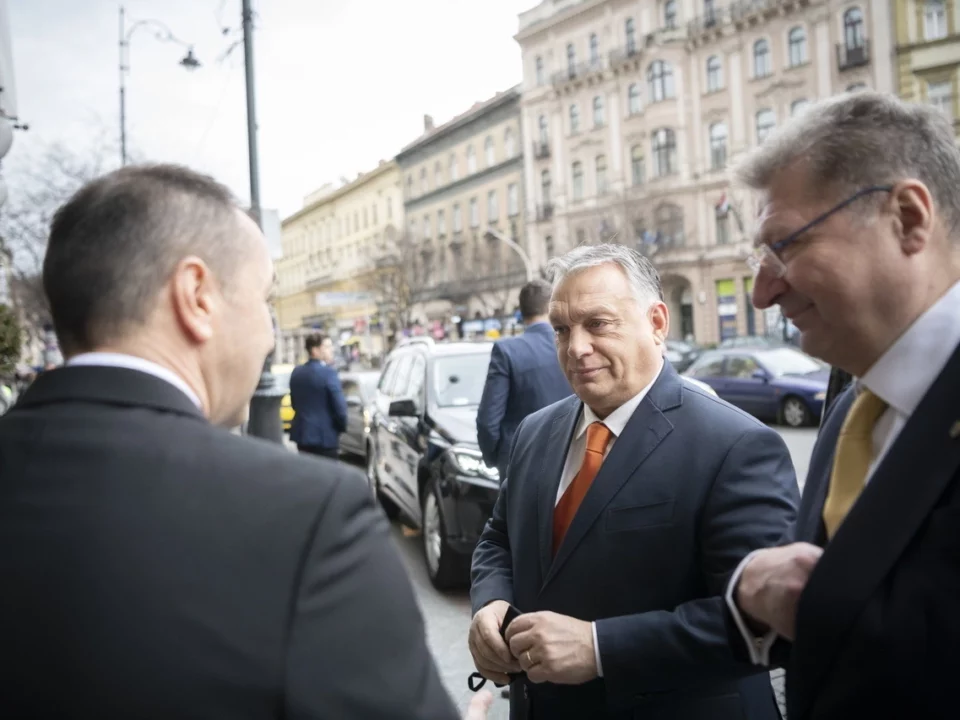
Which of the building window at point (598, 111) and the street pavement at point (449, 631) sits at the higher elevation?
the building window at point (598, 111)

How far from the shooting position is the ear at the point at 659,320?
2.55 m

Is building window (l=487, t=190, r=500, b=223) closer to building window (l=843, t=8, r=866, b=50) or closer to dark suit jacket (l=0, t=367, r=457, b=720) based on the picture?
building window (l=843, t=8, r=866, b=50)

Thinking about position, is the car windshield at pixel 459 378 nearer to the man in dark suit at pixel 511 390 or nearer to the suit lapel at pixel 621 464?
the man in dark suit at pixel 511 390

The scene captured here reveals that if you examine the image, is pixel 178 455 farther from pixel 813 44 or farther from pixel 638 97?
pixel 638 97

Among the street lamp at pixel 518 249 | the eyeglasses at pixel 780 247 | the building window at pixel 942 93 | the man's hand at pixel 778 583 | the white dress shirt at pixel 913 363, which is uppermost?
the building window at pixel 942 93

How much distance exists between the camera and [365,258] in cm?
6319

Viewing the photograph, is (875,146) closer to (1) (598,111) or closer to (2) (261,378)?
(2) (261,378)

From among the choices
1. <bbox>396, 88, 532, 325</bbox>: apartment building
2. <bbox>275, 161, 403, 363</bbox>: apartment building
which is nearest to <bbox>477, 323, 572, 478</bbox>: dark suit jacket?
<bbox>396, 88, 532, 325</bbox>: apartment building

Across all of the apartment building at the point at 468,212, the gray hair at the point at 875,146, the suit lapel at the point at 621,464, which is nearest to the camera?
the gray hair at the point at 875,146

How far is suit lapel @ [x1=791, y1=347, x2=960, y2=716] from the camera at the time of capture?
43.6 inches

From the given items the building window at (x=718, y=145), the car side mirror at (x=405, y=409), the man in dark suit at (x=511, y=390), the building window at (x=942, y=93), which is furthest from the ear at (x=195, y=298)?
the building window at (x=718, y=145)

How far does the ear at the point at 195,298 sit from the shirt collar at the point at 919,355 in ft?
3.49

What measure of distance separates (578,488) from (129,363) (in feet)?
4.49

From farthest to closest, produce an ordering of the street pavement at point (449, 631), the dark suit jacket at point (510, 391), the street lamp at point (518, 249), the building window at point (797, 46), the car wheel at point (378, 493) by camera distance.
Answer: the street lamp at point (518, 249) < the building window at point (797, 46) < the car wheel at point (378, 493) < the dark suit jacket at point (510, 391) < the street pavement at point (449, 631)
